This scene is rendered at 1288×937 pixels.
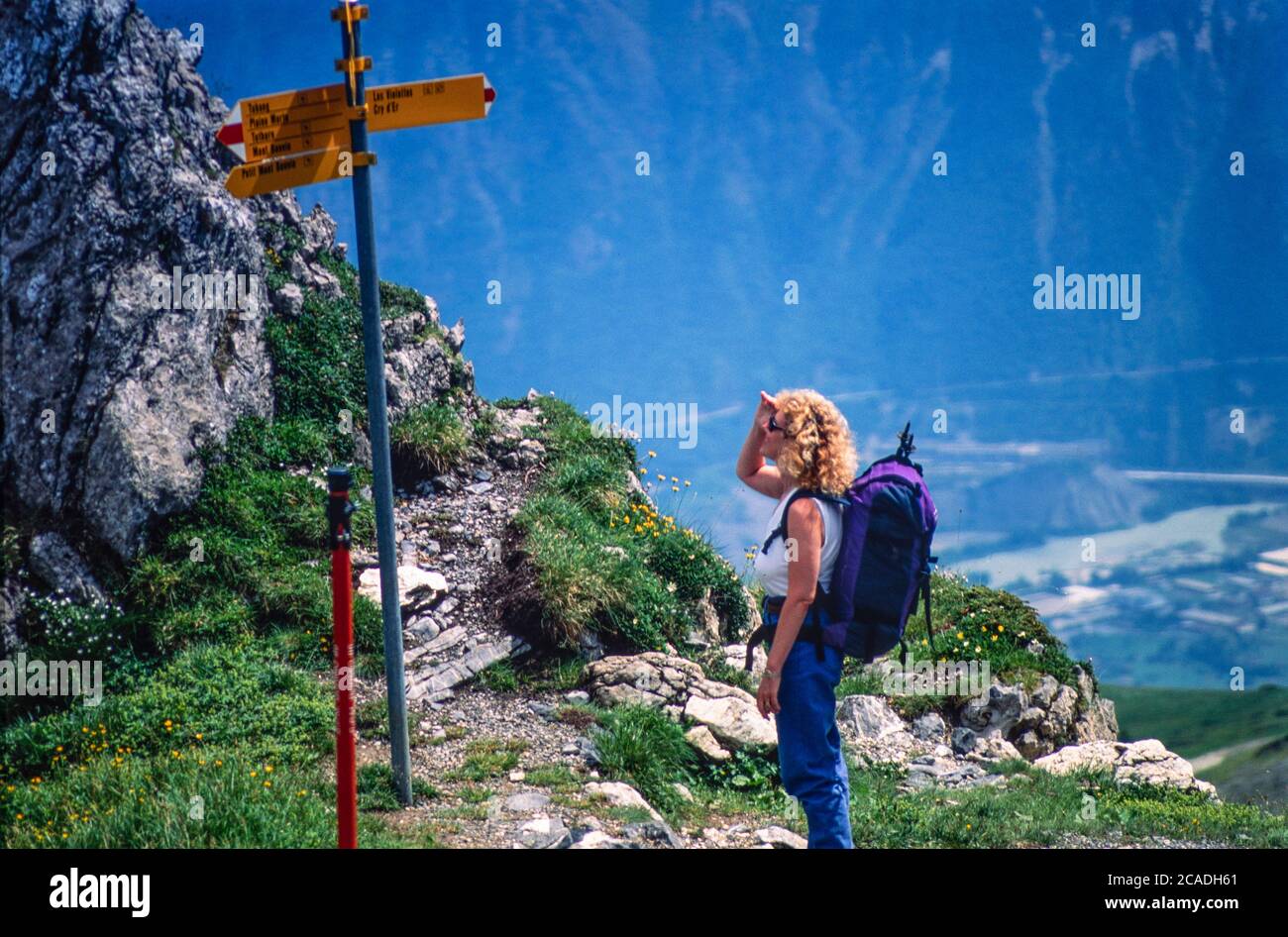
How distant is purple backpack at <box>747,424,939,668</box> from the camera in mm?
5320

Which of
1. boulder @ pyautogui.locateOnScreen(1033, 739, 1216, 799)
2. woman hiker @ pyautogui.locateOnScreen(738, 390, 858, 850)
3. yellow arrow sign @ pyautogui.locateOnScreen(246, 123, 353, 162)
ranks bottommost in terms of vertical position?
boulder @ pyautogui.locateOnScreen(1033, 739, 1216, 799)

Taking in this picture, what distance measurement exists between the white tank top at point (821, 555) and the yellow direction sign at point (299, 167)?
352 centimetres

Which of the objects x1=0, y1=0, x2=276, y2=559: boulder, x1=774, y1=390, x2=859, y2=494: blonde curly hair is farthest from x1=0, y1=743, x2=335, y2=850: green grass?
x1=0, y1=0, x2=276, y2=559: boulder

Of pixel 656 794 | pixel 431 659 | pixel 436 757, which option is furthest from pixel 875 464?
pixel 431 659

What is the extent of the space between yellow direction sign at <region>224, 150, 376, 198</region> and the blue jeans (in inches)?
160

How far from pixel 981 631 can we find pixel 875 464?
26.7 ft

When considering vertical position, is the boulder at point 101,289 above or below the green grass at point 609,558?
above

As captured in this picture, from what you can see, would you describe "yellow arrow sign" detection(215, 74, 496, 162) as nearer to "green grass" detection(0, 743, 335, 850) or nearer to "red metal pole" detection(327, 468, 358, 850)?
"red metal pole" detection(327, 468, 358, 850)

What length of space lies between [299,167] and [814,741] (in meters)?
4.60

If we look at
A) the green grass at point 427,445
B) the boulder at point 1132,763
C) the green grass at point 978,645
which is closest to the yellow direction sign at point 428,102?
the green grass at point 427,445

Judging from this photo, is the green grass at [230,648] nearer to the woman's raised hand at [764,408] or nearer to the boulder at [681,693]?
the boulder at [681,693]

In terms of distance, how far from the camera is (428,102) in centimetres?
661

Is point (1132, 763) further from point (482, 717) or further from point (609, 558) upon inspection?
point (482, 717)

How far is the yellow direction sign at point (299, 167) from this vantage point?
664cm
